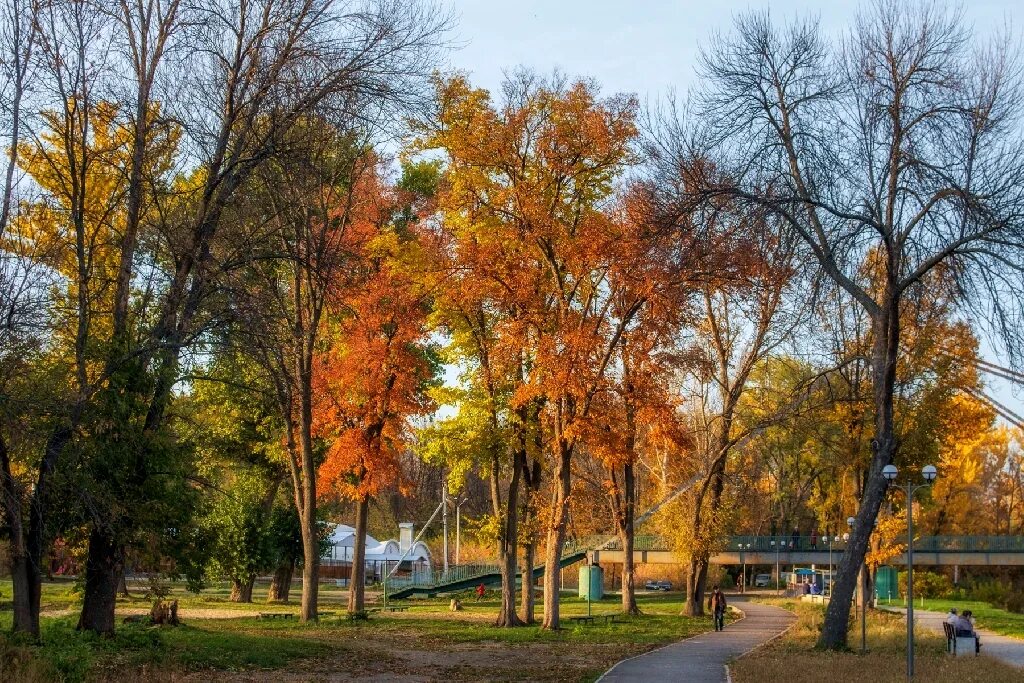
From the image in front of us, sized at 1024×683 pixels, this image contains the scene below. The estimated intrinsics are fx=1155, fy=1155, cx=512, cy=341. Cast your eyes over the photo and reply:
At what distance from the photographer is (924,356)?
3672 centimetres

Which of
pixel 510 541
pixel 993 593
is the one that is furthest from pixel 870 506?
pixel 993 593

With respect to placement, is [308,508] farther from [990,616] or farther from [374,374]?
[990,616]

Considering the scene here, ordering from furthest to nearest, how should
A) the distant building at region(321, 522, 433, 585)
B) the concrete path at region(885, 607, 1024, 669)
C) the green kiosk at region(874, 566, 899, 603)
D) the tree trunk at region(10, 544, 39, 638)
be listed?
the distant building at region(321, 522, 433, 585), the green kiosk at region(874, 566, 899, 603), the concrete path at region(885, 607, 1024, 669), the tree trunk at region(10, 544, 39, 638)

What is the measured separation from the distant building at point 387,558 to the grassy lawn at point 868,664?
105 ft

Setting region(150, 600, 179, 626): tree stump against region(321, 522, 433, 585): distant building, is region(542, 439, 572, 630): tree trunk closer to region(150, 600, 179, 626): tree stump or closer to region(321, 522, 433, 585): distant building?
region(150, 600, 179, 626): tree stump

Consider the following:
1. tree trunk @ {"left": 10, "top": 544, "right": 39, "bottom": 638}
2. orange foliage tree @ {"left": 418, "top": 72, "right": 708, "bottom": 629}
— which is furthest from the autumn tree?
tree trunk @ {"left": 10, "top": 544, "right": 39, "bottom": 638}

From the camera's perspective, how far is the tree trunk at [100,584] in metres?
20.7

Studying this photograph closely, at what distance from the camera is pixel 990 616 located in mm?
49750

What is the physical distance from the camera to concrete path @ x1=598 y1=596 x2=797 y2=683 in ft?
66.3

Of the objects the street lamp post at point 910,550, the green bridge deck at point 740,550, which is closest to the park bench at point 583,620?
the street lamp post at point 910,550

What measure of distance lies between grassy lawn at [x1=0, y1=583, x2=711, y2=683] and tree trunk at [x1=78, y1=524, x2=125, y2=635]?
1.24 feet

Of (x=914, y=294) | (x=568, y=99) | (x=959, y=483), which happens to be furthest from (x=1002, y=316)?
(x=959, y=483)

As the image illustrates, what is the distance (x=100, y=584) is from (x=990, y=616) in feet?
134

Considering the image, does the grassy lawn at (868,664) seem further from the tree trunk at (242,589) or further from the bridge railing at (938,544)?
the bridge railing at (938,544)
